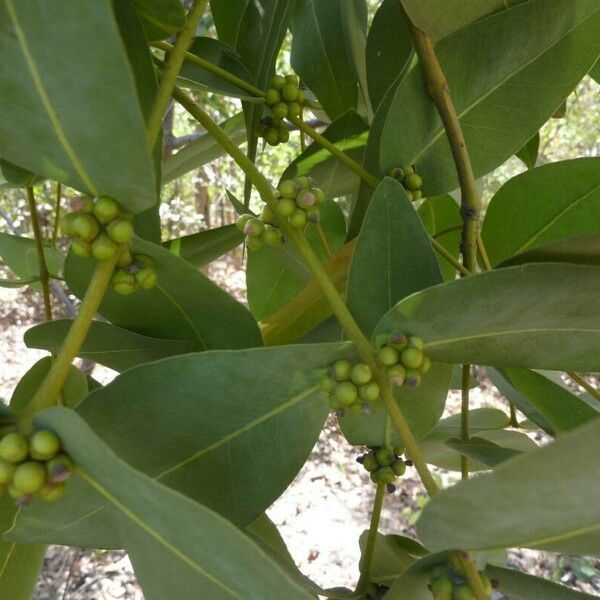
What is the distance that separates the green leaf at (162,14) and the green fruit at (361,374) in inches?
11.9

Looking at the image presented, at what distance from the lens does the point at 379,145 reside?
0.70 m

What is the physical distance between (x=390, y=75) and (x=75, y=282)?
1.26ft

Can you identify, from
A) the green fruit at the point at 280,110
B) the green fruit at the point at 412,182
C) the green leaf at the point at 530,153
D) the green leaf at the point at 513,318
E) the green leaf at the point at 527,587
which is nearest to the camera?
the green leaf at the point at 513,318

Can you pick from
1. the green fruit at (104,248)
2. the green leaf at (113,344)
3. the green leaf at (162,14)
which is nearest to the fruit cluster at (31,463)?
the green fruit at (104,248)

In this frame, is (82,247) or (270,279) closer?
(82,247)

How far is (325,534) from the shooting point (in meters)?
2.65

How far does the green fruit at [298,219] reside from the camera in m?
0.61

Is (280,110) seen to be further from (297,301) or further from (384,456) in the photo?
(384,456)

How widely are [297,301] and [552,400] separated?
0.88ft

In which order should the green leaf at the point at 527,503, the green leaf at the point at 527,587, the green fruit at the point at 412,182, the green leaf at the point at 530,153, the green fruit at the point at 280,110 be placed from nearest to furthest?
the green leaf at the point at 527,503
the green leaf at the point at 527,587
the green fruit at the point at 412,182
the green fruit at the point at 280,110
the green leaf at the point at 530,153

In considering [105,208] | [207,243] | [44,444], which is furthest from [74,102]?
[207,243]

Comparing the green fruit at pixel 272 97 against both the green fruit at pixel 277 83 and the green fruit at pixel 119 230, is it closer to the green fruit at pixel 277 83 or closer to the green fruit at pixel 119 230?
the green fruit at pixel 277 83

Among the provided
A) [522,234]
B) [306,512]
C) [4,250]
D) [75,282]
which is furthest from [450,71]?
[306,512]

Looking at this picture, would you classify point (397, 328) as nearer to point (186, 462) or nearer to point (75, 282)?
point (186, 462)
